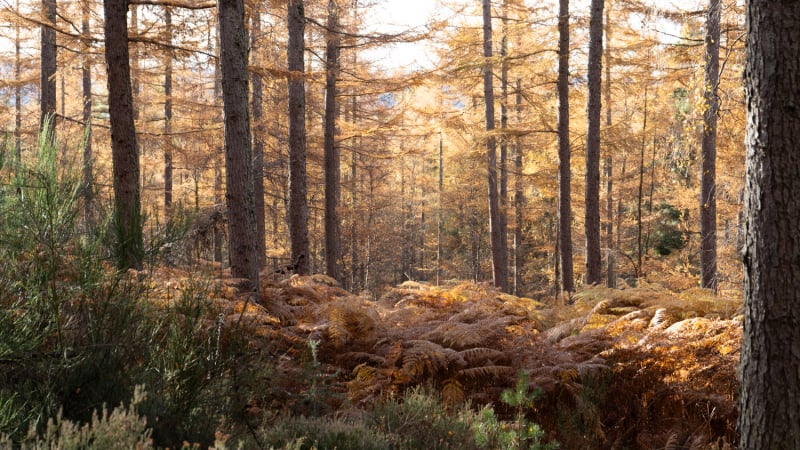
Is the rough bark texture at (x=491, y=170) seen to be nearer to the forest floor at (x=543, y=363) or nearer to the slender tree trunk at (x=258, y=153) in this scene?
the slender tree trunk at (x=258, y=153)

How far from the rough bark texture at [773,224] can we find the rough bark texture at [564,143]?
8132 millimetres

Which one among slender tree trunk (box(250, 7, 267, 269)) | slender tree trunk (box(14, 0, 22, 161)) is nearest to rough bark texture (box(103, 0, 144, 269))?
slender tree trunk (box(14, 0, 22, 161))

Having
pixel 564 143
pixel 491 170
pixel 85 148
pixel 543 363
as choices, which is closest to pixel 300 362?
pixel 543 363

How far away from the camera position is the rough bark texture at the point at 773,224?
10.4 ft

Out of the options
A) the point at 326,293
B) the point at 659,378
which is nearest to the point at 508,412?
the point at 659,378

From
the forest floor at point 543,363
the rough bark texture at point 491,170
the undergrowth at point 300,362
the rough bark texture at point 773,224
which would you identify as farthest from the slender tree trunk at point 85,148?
the rough bark texture at point 491,170

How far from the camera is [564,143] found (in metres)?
11.5

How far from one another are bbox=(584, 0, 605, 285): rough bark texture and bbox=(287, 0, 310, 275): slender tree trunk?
5.28 metres

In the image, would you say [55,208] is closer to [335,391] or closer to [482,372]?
[335,391]

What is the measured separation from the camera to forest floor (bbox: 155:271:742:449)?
462 cm

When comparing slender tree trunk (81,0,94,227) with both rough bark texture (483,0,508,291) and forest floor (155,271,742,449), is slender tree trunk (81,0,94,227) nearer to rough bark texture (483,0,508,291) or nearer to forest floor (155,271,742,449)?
forest floor (155,271,742,449)

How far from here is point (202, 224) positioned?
24.6ft

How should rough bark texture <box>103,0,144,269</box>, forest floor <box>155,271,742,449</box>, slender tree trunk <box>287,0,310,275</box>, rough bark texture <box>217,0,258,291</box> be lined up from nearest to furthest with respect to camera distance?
forest floor <box>155,271,742,449</box>, rough bark texture <box>217,0,258,291</box>, rough bark texture <box>103,0,144,269</box>, slender tree trunk <box>287,0,310,275</box>

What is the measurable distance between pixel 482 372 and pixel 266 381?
7.06ft
